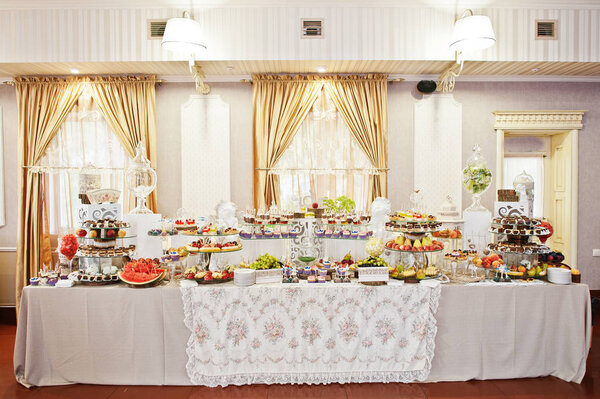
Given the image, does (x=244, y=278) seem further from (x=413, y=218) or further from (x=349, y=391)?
(x=413, y=218)

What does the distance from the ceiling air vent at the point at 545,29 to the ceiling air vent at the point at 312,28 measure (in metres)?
3.25

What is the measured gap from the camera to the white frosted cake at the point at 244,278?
3475 mm

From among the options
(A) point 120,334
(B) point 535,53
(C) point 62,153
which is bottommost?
(A) point 120,334

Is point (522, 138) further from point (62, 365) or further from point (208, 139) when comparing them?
point (62, 365)

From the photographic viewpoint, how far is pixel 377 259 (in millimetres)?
3678

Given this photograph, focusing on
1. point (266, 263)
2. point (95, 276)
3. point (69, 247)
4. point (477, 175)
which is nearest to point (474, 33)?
point (477, 175)

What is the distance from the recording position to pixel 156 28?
210 inches

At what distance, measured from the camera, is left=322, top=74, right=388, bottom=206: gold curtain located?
19.7 feet

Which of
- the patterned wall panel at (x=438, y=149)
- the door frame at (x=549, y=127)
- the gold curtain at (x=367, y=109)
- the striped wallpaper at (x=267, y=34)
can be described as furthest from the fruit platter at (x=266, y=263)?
the door frame at (x=549, y=127)

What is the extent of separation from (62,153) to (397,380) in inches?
244

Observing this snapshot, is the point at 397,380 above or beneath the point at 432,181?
beneath

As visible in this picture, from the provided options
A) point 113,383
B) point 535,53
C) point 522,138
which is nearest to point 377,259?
point 113,383

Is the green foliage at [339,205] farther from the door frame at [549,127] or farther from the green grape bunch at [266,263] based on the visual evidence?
the door frame at [549,127]

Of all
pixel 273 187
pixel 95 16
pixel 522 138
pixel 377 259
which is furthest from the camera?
pixel 522 138
